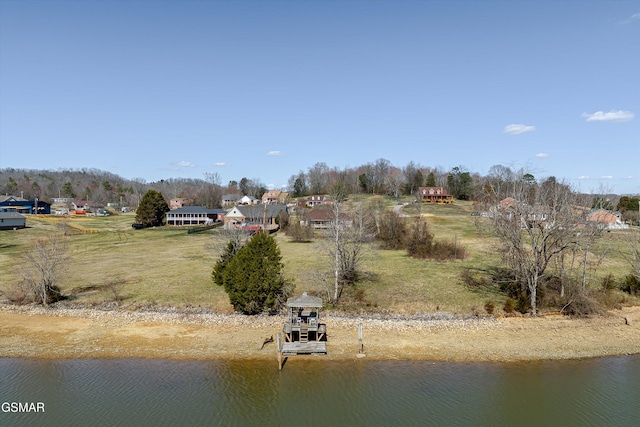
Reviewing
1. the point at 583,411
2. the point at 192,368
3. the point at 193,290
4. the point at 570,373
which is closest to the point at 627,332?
the point at 570,373

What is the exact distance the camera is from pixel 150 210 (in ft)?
277

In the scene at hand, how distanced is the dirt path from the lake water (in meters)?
1.02

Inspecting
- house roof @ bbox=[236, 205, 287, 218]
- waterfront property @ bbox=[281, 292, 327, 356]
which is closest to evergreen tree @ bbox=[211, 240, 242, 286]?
waterfront property @ bbox=[281, 292, 327, 356]

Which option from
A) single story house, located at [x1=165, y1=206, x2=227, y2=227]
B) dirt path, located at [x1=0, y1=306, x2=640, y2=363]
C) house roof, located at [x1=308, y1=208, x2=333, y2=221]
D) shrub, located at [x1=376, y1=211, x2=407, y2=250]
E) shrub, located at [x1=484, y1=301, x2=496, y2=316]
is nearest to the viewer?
dirt path, located at [x1=0, y1=306, x2=640, y2=363]

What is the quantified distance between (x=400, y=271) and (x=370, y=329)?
52.1 feet

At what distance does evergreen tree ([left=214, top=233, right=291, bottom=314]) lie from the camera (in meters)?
28.3

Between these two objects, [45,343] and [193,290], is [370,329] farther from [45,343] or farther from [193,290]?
[45,343]

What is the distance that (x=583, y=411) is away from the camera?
18.0 m

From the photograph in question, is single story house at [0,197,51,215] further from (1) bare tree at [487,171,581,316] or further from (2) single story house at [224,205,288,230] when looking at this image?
(1) bare tree at [487,171,581,316]

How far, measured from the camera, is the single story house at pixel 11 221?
2805 inches

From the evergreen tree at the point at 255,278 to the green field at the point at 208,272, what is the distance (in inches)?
83.9

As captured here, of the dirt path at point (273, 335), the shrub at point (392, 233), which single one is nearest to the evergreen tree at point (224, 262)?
the dirt path at point (273, 335)

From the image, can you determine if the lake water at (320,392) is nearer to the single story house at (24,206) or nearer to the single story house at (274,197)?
the single story house at (24,206)

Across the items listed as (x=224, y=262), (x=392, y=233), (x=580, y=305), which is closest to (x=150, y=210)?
(x=392, y=233)
